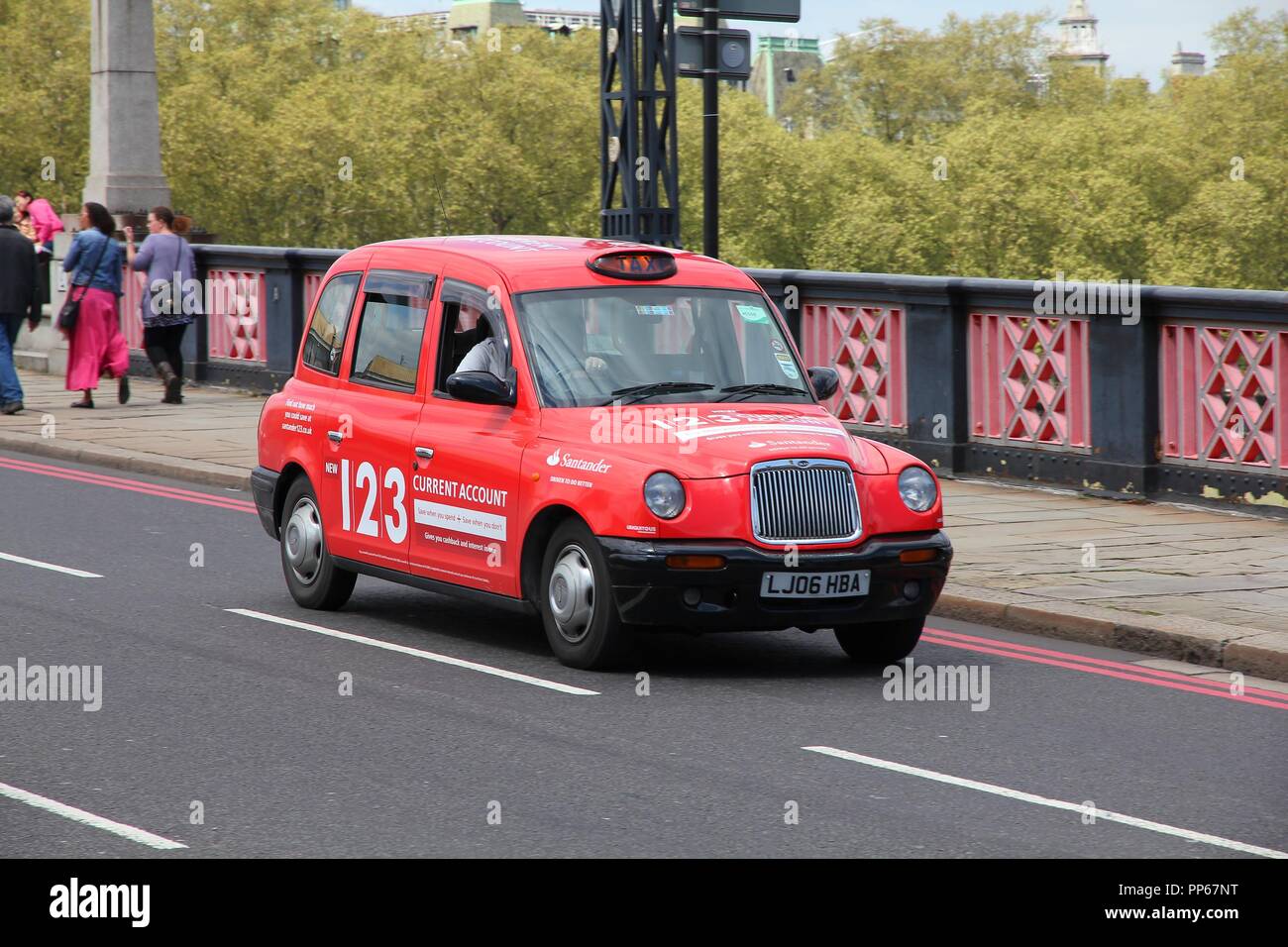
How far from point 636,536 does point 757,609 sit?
23.1 inches

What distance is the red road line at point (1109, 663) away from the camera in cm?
878

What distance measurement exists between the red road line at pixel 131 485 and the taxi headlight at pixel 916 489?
21.7 ft

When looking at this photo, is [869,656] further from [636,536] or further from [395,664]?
[395,664]

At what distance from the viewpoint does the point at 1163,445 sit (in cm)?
1392

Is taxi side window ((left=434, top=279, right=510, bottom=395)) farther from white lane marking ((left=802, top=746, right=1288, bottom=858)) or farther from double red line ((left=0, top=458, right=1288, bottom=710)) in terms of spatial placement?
white lane marking ((left=802, top=746, right=1288, bottom=858))

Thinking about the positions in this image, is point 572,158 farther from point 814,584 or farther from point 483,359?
point 814,584

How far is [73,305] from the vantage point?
66.1ft

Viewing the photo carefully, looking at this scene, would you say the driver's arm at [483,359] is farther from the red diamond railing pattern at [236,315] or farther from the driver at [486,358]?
the red diamond railing pattern at [236,315]

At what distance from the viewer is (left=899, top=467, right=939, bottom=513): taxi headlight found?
29.2 ft

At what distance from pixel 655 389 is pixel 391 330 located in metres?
1.55

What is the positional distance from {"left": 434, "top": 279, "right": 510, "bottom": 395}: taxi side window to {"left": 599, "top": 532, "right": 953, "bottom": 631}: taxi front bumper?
1.27 m

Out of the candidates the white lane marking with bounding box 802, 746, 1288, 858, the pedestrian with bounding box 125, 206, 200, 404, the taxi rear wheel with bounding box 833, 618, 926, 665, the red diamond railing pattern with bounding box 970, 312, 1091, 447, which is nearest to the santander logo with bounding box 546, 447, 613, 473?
the taxi rear wheel with bounding box 833, 618, 926, 665

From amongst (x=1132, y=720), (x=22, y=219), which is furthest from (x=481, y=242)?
(x=22, y=219)
